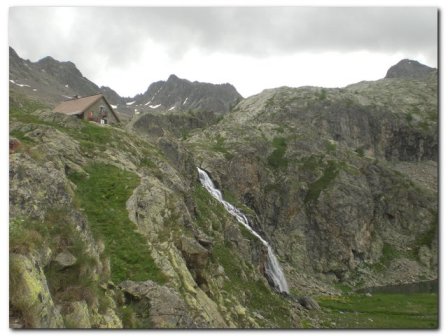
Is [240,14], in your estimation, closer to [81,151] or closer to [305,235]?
[81,151]

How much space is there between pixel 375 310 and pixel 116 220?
32.4m

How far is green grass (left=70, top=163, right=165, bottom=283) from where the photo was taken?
1809 centimetres

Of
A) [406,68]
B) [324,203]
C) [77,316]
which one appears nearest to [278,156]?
[324,203]

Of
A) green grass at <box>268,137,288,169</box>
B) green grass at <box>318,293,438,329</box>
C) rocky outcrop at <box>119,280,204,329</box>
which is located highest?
green grass at <box>268,137,288,169</box>

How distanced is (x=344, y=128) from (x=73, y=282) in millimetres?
126084

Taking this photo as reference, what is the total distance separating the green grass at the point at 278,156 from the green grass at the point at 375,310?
3278 cm

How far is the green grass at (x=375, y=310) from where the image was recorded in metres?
30.7

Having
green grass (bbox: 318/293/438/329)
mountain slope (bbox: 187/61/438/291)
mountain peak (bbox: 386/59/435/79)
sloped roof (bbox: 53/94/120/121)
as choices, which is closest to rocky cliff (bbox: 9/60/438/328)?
mountain slope (bbox: 187/61/438/291)

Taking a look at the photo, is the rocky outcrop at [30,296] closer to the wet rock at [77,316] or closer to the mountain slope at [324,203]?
the wet rock at [77,316]

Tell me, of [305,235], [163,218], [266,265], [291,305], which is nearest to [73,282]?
[163,218]

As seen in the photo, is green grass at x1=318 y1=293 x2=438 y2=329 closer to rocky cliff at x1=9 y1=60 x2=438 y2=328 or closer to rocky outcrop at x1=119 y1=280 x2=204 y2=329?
rocky cliff at x1=9 y1=60 x2=438 y2=328

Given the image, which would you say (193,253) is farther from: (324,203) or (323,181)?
(323,181)

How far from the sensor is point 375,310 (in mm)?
41625

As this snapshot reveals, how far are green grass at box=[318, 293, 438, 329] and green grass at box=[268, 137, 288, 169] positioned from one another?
3278cm
